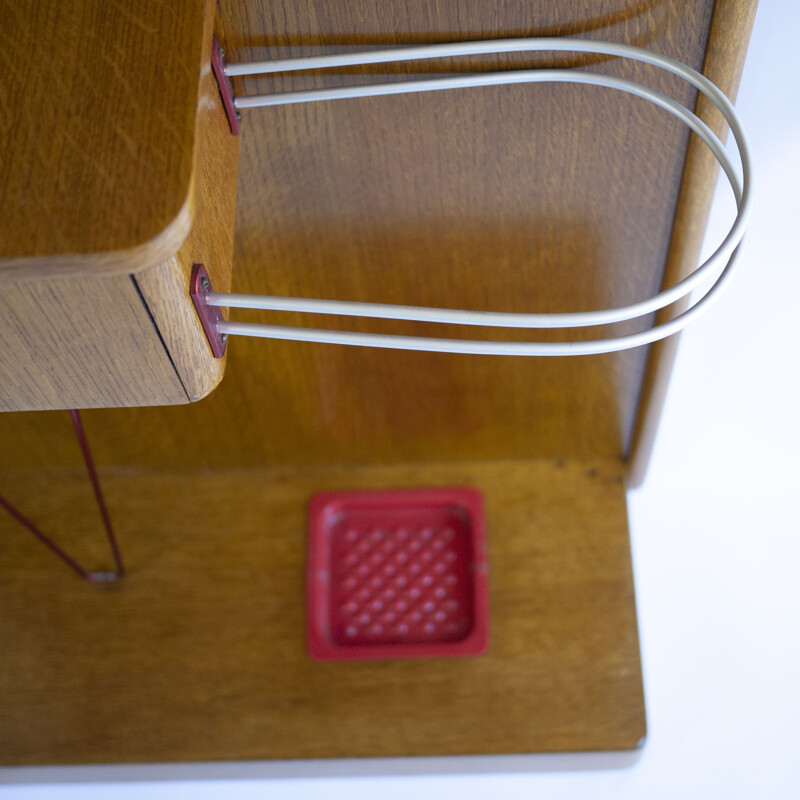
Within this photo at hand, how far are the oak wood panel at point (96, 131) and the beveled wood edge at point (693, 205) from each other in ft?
1.17

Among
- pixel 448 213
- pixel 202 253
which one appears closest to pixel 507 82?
pixel 448 213

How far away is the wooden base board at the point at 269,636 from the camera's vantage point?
874mm

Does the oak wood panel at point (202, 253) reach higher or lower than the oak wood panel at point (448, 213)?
lower

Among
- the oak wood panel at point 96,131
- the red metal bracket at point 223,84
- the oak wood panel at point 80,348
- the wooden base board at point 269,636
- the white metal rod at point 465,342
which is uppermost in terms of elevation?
the red metal bracket at point 223,84

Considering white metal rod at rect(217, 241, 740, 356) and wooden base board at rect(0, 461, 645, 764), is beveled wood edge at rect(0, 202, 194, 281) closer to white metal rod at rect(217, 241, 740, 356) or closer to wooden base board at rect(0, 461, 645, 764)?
white metal rod at rect(217, 241, 740, 356)

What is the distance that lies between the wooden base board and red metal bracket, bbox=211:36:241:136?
478 mm

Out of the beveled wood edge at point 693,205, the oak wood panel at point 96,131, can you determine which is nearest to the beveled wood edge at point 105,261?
the oak wood panel at point 96,131

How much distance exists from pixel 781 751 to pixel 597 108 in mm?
656

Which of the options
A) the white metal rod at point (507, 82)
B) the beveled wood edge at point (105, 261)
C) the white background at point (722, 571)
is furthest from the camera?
the white background at point (722, 571)

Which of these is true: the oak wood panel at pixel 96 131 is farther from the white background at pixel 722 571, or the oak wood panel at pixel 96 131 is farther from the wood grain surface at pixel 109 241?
the white background at pixel 722 571

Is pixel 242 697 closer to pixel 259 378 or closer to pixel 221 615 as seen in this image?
pixel 221 615

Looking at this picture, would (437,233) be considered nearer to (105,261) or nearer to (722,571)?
(105,261)

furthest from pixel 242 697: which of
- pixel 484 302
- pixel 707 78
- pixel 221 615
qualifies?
pixel 707 78

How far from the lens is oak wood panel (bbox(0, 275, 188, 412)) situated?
0.48 meters
